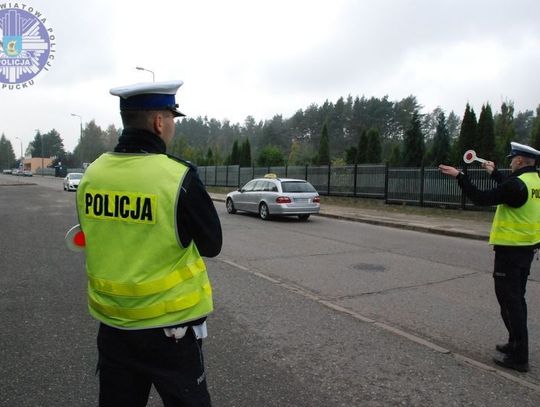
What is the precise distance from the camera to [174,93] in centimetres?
209

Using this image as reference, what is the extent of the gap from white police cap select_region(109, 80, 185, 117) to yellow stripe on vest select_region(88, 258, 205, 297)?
27.7 inches

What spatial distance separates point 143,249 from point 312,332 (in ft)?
10.3

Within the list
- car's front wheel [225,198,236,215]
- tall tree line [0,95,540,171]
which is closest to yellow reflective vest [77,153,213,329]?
car's front wheel [225,198,236,215]

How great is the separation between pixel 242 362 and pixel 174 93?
2634 mm

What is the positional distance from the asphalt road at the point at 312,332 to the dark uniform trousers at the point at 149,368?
1399mm

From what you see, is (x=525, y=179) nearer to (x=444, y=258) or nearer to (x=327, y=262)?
(x=327, y=262)

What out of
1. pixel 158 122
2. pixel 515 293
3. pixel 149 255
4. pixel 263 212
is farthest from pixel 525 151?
pixel 263 212

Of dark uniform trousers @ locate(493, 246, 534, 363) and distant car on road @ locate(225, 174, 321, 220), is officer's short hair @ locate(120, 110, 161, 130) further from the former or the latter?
distant car on road @ locate(225, 174, 321, 220)

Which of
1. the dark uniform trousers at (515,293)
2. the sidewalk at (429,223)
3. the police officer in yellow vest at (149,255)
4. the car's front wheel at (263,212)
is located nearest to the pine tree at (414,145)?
the sidewalk at (429,223)

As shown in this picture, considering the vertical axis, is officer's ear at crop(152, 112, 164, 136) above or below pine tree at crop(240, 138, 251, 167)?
below

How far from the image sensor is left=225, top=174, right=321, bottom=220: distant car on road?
15617 mm

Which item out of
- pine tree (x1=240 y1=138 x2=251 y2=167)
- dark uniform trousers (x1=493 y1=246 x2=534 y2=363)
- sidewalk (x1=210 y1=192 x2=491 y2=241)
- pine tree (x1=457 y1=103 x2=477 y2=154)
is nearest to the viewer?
dark uniform trousers (x1=493 y1=246 x2=534 y2=363)

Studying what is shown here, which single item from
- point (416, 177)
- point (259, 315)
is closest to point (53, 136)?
point (416, 177)

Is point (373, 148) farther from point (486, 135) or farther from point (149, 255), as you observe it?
point (149, 255)
